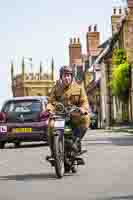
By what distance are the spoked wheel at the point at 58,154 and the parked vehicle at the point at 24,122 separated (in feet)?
37.6

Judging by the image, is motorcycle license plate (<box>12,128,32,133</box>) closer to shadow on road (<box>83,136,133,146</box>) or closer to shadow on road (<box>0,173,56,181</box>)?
shadow on road (<box>83,136,133,146</box>)

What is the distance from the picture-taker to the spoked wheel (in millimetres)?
12227

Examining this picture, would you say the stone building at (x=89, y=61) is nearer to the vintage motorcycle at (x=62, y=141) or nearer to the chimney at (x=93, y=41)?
the chimney at (x=93, y=41)

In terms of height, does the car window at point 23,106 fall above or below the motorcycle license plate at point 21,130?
above

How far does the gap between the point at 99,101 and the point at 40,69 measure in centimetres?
7776

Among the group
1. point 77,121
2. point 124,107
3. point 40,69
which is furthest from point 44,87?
point 77,121

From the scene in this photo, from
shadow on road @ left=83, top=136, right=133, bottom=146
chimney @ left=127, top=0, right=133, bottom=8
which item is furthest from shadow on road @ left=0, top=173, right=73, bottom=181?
chimney @ left=127, top=0, right=133, bottom=8

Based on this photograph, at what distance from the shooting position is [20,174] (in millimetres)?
13641

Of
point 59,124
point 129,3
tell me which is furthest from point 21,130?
point 129,3

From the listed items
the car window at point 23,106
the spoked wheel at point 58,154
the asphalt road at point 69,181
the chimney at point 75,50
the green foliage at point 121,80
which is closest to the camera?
the asphalt road at point 69,181

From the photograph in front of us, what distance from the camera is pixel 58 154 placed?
40.3 ft

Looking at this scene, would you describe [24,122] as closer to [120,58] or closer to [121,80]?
[121,80]

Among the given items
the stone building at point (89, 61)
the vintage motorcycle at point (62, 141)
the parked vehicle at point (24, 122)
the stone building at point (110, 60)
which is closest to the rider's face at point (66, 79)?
the vintage motorcycle at point (62, 141)

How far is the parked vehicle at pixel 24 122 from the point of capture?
24.0m
